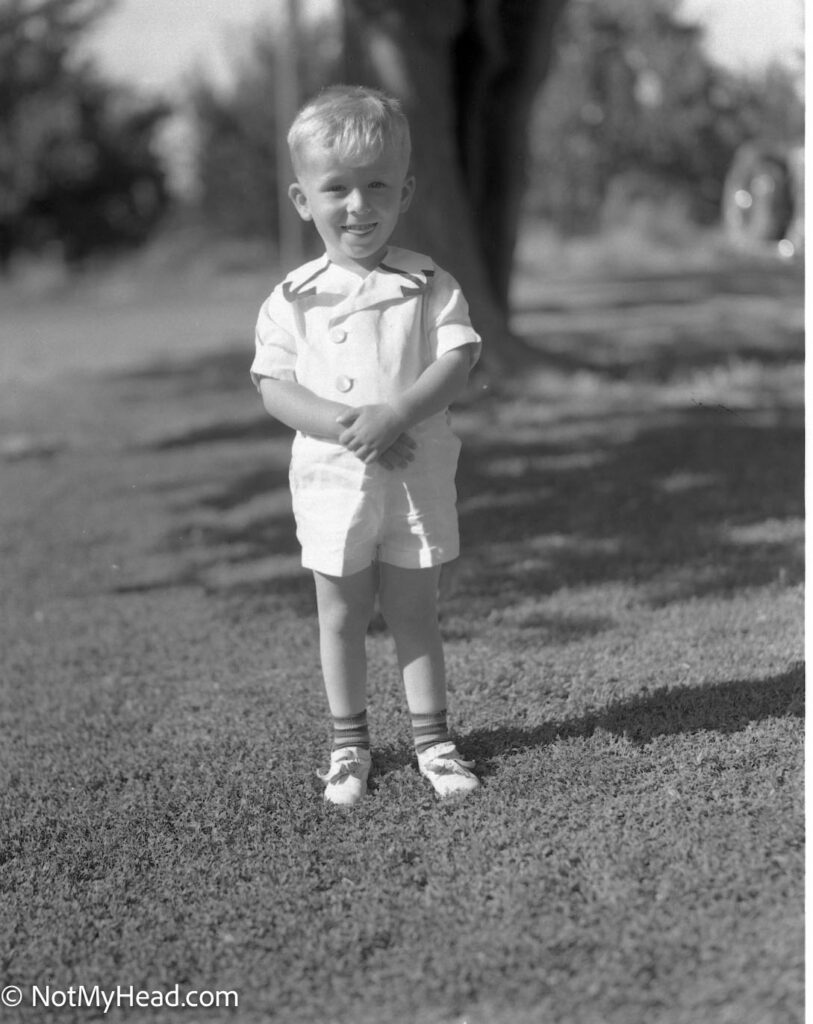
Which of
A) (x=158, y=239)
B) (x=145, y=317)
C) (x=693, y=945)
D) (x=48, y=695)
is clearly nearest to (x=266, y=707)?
(x=48, y=695)

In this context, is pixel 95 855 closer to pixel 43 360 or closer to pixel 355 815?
pixel 355 815

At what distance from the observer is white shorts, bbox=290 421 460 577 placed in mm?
3154

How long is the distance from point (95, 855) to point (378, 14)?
7.31 meters

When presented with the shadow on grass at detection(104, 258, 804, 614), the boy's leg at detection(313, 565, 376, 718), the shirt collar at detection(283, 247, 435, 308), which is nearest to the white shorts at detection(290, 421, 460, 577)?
the boy's leg at detection(313, 565, 376, 718)

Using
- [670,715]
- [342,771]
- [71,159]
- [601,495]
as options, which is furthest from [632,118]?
[342,771]

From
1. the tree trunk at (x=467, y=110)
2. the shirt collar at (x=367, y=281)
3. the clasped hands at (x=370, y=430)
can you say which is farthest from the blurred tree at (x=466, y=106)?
the clasped hands at (x=370, y=430)

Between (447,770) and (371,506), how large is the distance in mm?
712

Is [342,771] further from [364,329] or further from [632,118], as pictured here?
[632,118]

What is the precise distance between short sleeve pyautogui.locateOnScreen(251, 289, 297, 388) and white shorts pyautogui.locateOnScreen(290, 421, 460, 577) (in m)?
0.17

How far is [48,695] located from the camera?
176 inches

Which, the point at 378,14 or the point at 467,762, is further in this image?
the point at 378,14

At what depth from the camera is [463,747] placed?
3646mm

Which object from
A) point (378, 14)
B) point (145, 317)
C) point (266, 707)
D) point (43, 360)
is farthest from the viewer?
point (145, 317)

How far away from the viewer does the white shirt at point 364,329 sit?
312 centimetres
